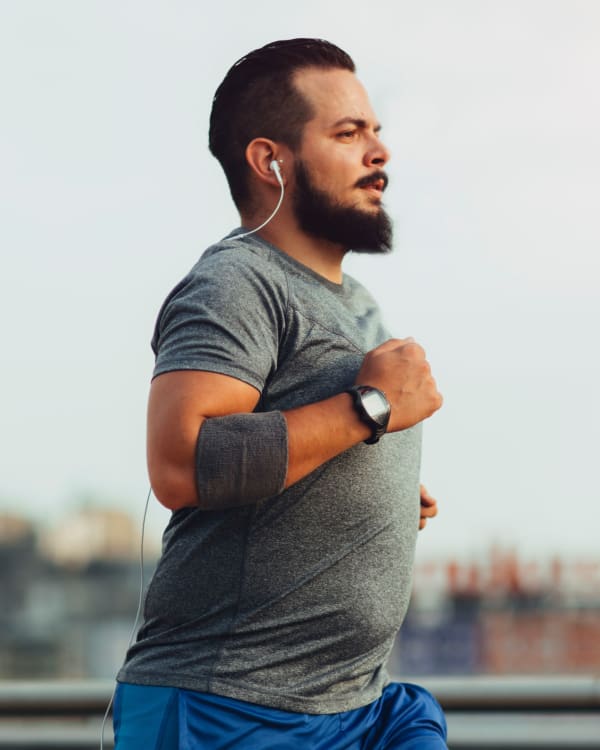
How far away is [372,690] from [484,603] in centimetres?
5925

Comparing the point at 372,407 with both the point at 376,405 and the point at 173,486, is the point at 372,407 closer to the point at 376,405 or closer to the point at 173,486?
the point at 376,405

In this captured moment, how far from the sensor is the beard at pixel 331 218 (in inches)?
79.0

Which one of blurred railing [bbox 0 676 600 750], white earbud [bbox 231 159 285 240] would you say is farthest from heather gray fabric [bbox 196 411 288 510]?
blurred railing [bbox 0 676 600 750]

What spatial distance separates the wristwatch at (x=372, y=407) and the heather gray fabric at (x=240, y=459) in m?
0.11

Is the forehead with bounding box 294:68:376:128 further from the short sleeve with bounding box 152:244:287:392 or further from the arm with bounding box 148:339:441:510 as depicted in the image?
the arm with bounding box 148:339:441:510

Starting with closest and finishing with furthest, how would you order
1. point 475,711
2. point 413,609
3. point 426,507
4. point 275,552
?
point 275,552 < point 426,507 < point 475,711 < point 413,609

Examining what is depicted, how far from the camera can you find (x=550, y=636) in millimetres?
57594

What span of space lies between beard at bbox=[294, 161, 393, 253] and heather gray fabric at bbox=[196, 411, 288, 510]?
44cm

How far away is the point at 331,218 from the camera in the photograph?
2.01 metres

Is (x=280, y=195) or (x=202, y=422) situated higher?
(x=280, y=195)

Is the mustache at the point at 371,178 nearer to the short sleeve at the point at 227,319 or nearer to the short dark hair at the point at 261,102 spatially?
the short dark hair at the point at 261,102

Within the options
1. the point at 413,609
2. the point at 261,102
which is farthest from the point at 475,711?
the point at 413,609

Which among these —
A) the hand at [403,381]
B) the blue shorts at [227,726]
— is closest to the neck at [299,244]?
the hand at [403,381]

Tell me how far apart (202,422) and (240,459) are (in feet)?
0.23
